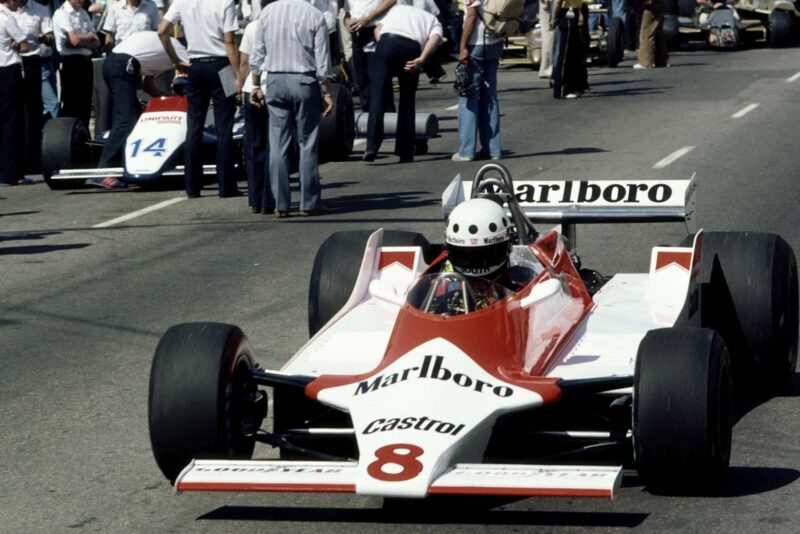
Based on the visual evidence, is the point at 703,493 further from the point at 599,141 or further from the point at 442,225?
the point at 599,141

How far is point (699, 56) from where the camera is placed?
31.2m

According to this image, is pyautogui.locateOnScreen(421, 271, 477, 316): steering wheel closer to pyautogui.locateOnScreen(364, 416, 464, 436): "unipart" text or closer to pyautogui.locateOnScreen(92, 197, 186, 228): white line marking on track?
pyautogui.locateOnScreen(364, 416, 464, 436): "unipart" text

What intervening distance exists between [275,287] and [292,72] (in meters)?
3.07

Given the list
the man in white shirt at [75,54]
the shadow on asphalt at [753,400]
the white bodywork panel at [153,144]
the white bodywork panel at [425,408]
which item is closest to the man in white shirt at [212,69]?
the white bodywork panel at [153,144]

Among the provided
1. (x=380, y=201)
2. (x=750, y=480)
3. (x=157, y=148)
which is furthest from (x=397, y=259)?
(x=157, y=148)

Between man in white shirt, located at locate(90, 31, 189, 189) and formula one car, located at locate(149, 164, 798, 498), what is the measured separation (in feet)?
29.7

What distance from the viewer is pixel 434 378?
6367 mm

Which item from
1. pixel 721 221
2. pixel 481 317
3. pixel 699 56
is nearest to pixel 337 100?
pixel 721 221

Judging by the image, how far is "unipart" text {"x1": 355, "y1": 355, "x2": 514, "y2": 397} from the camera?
635 centimetres

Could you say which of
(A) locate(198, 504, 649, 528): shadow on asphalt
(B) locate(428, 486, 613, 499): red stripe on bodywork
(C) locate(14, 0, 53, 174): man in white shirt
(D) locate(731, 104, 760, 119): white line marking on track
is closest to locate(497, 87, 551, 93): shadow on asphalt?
(D) locate(731, 104, 760, 119): white line marking on track

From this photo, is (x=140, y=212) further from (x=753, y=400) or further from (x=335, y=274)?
(x=753, y=400)

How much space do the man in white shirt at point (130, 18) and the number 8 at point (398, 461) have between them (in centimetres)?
1293

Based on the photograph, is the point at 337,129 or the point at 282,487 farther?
the point at 337,129

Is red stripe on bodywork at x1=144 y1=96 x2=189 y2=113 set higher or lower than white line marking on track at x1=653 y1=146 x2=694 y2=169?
higher
